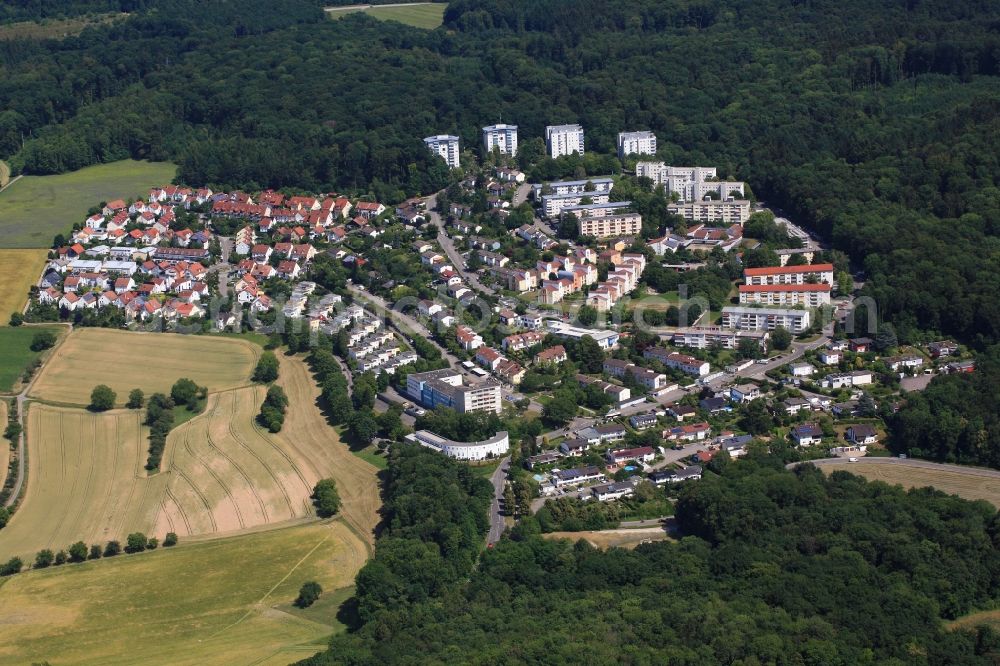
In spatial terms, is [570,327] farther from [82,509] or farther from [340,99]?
[340,99]

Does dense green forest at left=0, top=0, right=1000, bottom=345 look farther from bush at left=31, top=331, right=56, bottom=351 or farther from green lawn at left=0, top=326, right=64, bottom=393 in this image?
bush at left=31, top=331, right=56, bottom=351

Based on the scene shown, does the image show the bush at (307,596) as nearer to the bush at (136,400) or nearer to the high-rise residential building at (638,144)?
the bush at (136,400)

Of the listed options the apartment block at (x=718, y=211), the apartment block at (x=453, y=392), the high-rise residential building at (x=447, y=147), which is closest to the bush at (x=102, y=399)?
the apartment block at (x=453, y=392)

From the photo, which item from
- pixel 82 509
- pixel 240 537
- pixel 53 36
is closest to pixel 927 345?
pixel 240 537

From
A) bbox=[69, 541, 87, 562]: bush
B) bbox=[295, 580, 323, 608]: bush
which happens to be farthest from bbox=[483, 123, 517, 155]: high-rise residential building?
bbox=[295, 580, 323, 608]: bush

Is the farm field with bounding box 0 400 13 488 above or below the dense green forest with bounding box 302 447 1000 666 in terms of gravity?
below

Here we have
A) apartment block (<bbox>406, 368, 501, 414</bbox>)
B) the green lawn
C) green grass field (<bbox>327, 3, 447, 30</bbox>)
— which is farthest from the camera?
green grass field (<bbox>327, 3, 447, 30</bbox>)

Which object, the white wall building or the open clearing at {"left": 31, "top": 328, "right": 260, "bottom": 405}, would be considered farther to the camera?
the white wall building
